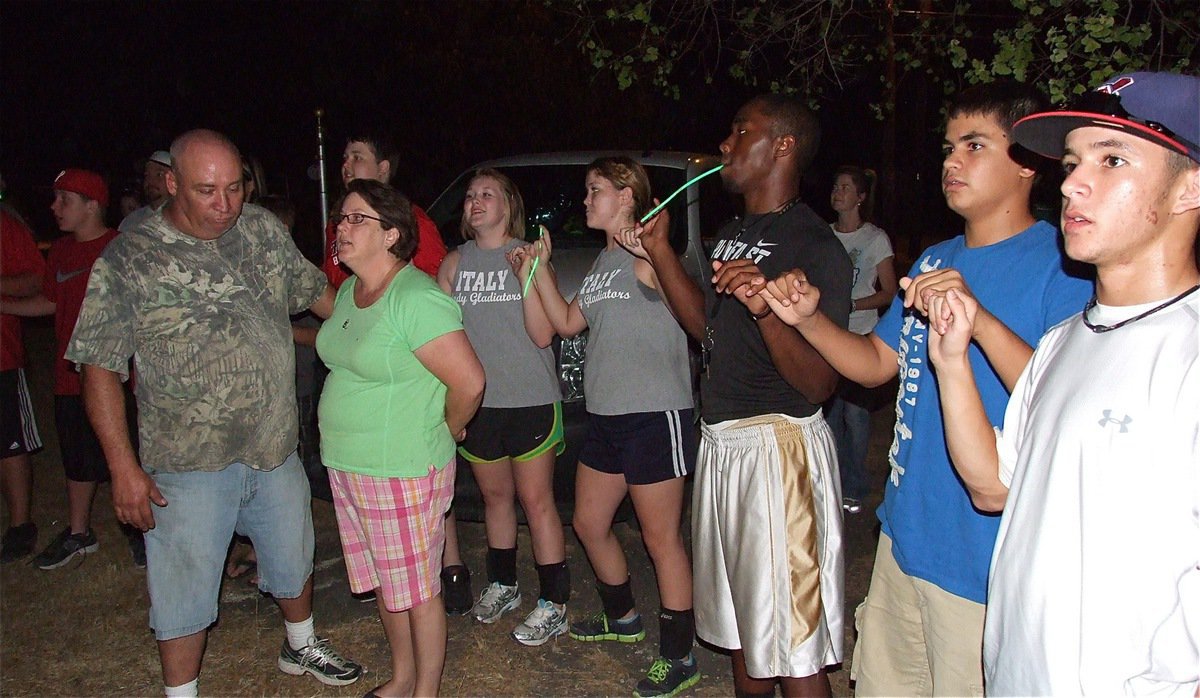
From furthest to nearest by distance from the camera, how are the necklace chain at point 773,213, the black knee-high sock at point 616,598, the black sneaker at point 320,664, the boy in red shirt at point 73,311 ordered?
the boy in red shirt at point 73,311
the black knee-high sock at point 616,598
the black sneaker at point 320,664
the necklace chain at point 773,213

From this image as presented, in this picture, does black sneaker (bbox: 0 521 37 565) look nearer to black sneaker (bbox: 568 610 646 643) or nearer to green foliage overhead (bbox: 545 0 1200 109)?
black sneaker (bbox: 568 610 646 643)

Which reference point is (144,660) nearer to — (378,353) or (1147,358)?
(378,353)

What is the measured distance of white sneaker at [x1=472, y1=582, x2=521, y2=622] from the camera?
4477 mm

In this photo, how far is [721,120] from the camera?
21438 millimetres

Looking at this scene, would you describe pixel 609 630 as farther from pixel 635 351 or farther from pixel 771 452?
pixel 771 452

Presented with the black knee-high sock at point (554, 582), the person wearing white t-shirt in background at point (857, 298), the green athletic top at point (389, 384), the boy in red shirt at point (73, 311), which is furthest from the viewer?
the person wearing white t-shirt in background at point (857, 298)

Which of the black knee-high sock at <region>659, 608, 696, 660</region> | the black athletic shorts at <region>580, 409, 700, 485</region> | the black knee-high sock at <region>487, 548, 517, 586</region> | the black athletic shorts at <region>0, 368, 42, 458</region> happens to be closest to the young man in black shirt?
the black athletic shorts at <region>580, 409, 700, 485</region>

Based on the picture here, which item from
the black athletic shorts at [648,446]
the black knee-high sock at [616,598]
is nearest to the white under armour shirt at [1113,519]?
the black athletic shorts at [648,446]

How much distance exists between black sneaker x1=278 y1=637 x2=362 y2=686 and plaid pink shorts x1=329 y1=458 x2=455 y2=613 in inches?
25.0

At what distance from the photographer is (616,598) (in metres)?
4.17

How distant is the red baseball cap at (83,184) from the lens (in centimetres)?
498

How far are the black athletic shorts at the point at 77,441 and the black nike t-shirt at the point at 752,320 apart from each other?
3.54 metres

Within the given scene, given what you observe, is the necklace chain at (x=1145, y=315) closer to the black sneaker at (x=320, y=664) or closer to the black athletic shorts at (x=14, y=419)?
the black sneaker at (x=320, y=664)

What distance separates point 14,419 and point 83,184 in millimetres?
1327
